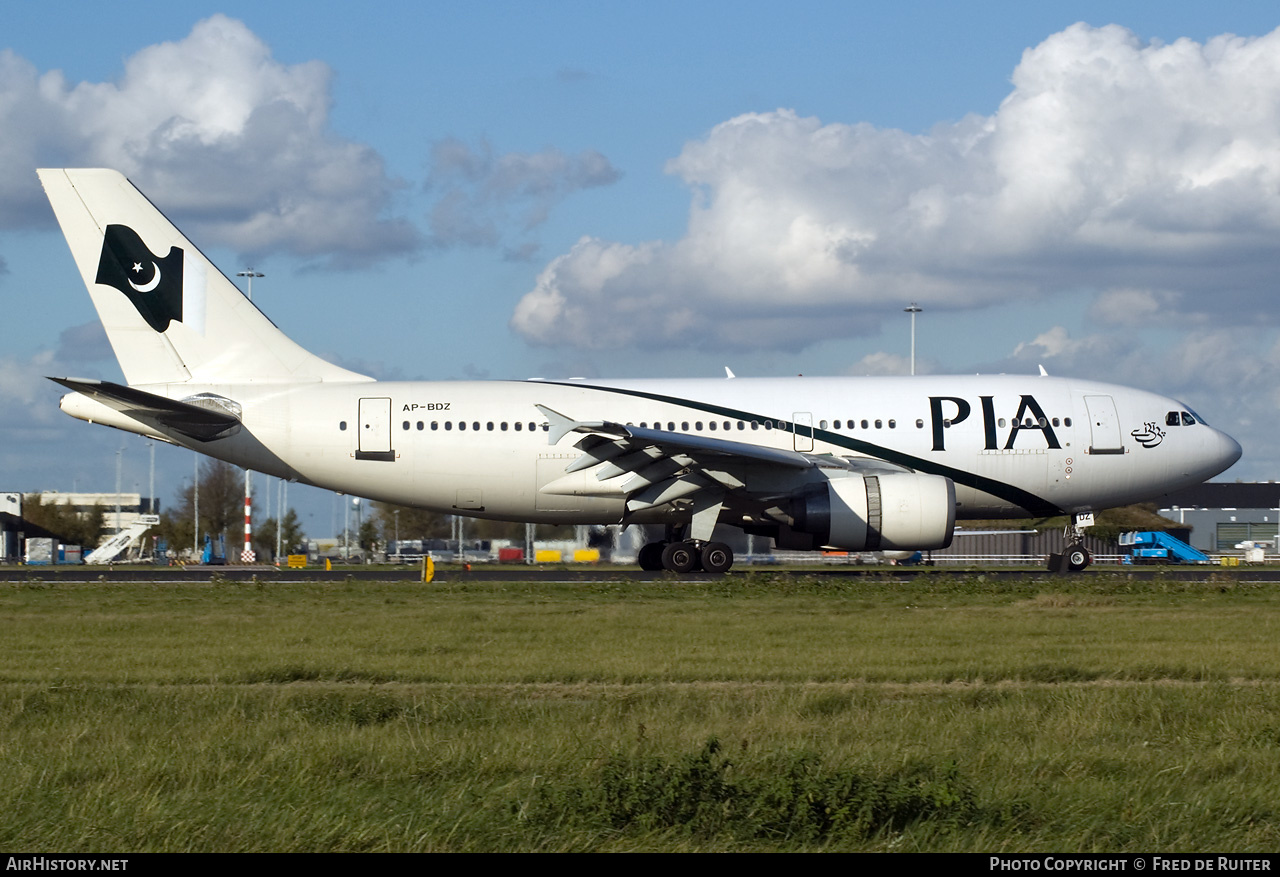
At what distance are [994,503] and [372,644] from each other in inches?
660

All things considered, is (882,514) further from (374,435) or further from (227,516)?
(227,516)

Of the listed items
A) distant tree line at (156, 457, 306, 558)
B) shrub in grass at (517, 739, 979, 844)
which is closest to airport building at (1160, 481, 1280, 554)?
distant tree line at (156, 457, 306, 558)

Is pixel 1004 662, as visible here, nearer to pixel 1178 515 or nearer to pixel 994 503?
pixel 994 503

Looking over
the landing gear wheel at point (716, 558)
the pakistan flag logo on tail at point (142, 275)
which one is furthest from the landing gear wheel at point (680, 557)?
the pakistan flag logo on tail at point (142, 275)

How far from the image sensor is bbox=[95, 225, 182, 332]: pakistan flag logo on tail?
27.0m

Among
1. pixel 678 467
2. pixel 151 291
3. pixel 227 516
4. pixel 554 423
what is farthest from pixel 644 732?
pixel 227 516

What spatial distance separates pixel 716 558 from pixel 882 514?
3853 millimetres

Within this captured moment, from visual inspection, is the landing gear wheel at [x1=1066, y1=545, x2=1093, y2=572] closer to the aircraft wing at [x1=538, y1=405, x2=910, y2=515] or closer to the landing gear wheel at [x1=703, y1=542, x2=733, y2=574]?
the aircraft wing at [x1=538, y1=405, x2=910, y2=515]

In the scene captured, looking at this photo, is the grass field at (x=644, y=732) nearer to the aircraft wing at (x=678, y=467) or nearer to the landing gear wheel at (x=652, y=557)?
the aircraft wing at (x=678, y=467)

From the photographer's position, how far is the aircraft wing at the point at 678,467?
25.1m

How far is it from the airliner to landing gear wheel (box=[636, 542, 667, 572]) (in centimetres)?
131

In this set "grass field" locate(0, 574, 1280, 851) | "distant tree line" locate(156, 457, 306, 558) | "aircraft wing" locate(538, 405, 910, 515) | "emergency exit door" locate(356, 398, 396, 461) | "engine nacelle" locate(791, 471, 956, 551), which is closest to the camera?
"grass field" locate(0, 574, 1280, 851)

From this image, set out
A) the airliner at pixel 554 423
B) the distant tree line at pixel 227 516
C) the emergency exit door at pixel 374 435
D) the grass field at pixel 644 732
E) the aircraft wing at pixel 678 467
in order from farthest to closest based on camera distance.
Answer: the distant tree line at pixel 227 516 → the emergency exit door at pixel 374 435 → the airliner at pixel 554 423 → the aircraft wing at pixel 678 467 → the grass field at pixel 644 732

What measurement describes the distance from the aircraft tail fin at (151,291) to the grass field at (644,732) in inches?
410
